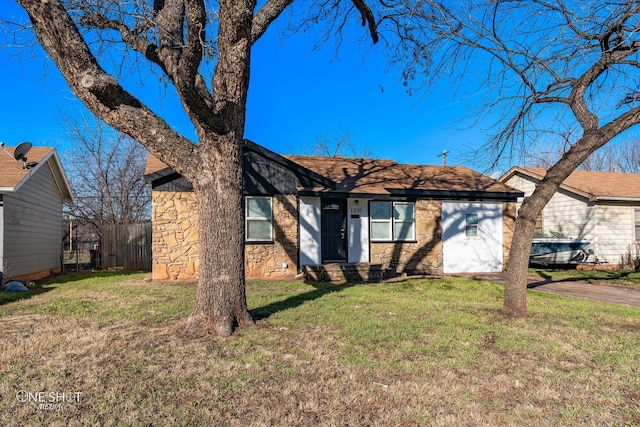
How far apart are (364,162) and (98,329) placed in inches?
464

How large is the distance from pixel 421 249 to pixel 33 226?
12.2 meters

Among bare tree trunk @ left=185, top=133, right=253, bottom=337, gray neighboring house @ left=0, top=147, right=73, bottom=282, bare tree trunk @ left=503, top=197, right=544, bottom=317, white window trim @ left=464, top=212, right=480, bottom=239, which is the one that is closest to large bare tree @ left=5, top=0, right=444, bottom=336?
bare tree trunk @ left=185, top=133, right=253, bottom=337

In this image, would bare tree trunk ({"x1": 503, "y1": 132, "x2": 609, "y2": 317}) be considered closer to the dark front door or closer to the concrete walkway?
the concrete walkway

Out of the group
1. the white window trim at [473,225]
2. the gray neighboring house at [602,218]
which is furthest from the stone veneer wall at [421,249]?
the gray neighboring house at [602,218]

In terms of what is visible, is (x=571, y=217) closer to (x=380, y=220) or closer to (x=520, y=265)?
(x=380, y=220)

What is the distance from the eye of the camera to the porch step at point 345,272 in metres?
11.2

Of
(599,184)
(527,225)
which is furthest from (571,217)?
(527,225)

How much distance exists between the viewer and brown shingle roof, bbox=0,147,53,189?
10.3m

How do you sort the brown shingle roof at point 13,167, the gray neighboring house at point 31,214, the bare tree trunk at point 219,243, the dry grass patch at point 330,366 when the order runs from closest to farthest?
the dry grass patch at point 330,366 → the bare tree trunk at point 219,243 → the brown shingle roof at point 13,167 → the gray neighboring house at point 31,214

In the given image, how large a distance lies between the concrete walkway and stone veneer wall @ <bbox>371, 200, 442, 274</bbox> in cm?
182

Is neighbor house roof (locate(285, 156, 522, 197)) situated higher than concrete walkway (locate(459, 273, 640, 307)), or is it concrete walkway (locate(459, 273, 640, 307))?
neighbor house roof (locate(285, 156, 522, 197))

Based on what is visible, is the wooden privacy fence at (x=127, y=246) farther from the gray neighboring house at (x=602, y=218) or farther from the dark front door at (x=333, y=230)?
the gray neighboring house at (x=602, y=218)

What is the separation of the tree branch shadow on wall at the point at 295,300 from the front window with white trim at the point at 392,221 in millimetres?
3216

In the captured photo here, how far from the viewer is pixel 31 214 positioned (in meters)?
12.5
